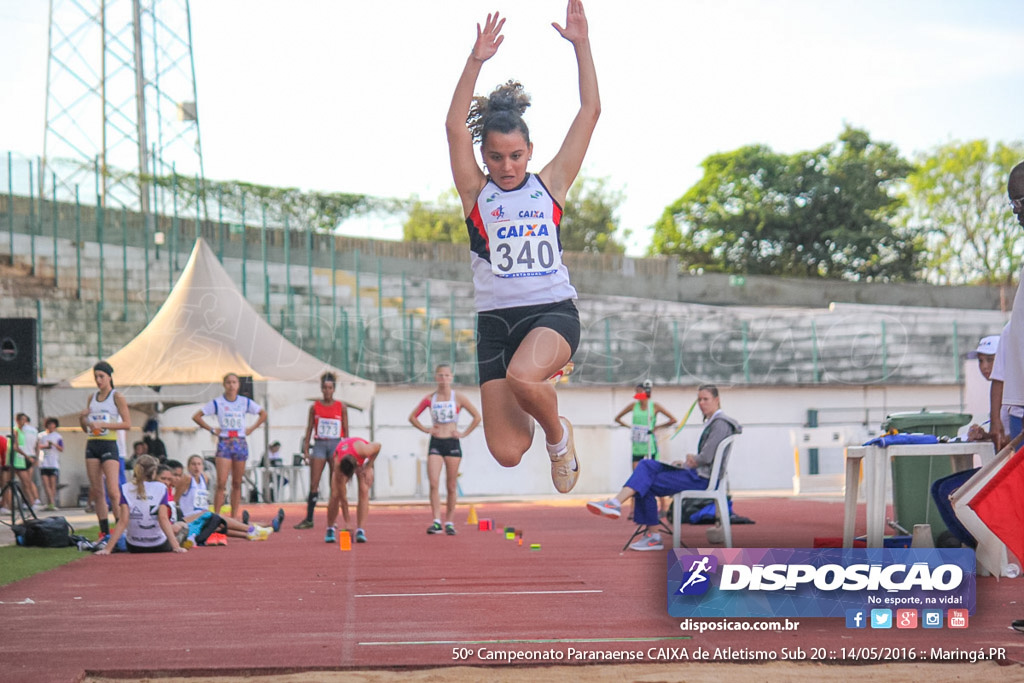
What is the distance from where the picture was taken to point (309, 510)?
13180 mm

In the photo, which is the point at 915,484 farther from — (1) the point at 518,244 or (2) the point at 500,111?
(2) the point at 500,111

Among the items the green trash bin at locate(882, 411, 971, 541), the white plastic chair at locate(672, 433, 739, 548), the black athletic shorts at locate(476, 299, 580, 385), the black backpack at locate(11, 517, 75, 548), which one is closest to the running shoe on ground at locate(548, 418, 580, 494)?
the black athletic shorts at locate(476, 299, 580, 385)

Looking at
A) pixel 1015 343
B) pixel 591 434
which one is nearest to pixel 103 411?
pixel 1015 343

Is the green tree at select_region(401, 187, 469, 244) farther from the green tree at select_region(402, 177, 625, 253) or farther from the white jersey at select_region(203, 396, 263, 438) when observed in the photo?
the white jersey at select_region(203, 396, 263, 438)

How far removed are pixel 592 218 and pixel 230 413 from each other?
37853 mm

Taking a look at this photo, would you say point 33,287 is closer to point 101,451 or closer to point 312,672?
point 101,451

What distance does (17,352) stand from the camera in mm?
11484

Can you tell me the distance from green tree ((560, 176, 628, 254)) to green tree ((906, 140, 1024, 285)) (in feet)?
40.2

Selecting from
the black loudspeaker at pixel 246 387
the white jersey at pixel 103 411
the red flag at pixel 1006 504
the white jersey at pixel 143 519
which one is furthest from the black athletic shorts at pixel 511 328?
the black loudspeaker at pixel 246 387

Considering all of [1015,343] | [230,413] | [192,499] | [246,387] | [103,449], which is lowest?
[192,499]

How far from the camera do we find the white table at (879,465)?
6.87 meters

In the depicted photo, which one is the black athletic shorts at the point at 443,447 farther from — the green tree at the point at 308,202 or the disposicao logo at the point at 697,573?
the green tree at the point at 308,202

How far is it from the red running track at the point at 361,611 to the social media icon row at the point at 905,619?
0.28ft

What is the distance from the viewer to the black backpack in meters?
10.7
